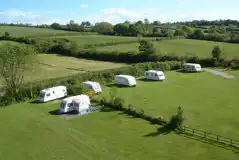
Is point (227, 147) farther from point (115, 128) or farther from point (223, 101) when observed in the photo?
point (223, 101)

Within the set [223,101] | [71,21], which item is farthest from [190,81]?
[71,21]

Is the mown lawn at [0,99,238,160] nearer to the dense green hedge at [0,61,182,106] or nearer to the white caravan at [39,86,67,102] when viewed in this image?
the white caravan at [39,86,67,102]

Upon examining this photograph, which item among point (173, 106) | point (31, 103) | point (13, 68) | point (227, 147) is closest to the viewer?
point (227, 147)

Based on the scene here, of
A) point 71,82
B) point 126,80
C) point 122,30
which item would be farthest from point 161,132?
point 122,30

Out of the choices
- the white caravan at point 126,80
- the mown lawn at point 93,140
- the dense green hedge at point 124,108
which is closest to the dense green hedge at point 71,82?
the white caravan at point 126,80

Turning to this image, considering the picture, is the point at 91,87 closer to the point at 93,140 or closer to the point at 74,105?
the point at 74,105

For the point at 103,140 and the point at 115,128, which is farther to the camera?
the point at 115,128

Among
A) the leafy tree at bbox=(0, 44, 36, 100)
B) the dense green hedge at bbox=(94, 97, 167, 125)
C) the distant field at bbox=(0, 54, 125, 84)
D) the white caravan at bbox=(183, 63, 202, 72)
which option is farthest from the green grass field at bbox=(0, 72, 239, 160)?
the distant field at bbox=(0, 54, 125, 84)

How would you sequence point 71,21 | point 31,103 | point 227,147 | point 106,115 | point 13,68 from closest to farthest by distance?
point 227,147 → point 106,115 → point 31,103 → point 13,68 → point 71,21
